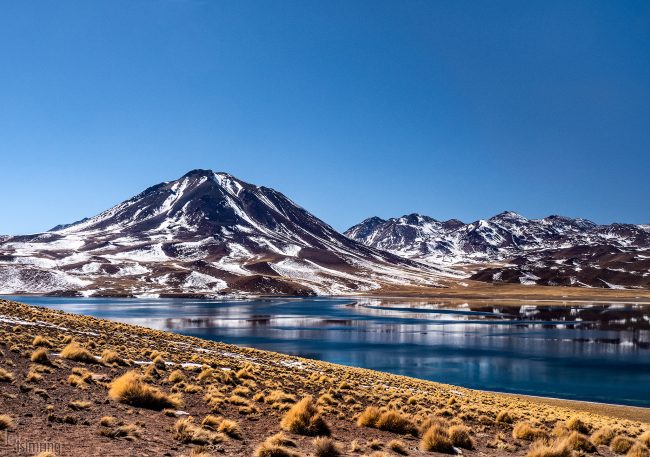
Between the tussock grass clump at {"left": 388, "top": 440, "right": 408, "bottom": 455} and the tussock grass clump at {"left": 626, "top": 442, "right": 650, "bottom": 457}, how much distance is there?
258 inches

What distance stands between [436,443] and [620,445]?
649cm

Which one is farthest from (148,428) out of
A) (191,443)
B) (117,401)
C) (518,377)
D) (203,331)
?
(203,331)

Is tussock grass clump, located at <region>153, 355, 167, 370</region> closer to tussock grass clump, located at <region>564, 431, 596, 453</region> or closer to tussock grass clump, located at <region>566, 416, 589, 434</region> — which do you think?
tussock grass clump, located at <region>564, 431, 596, 453</region>

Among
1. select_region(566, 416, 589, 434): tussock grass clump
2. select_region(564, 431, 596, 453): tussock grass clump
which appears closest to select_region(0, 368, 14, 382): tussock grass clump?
select_region(564, 431, 596, 453): tussock grass clump

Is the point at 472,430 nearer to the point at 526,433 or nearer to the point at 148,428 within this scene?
the point at 526,433

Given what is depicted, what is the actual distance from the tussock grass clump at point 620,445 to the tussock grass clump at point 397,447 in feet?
23.5

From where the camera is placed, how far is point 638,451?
48.1 ft

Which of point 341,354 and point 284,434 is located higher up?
point 284,434

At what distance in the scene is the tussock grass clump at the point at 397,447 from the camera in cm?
1321

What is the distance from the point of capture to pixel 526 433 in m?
16.8

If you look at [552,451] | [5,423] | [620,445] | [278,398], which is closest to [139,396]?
[5,423]

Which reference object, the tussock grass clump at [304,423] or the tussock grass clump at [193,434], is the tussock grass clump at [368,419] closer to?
the tussock grass clump at [304,423]

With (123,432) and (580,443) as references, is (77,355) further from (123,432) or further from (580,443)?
(580,443)

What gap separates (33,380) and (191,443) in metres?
6.42
